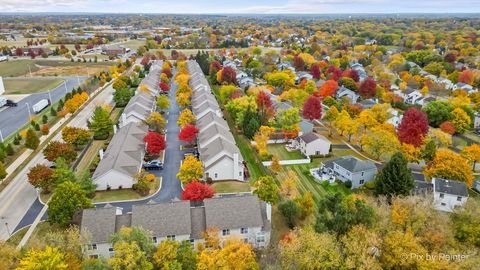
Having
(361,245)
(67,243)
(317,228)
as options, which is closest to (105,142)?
(67,243)

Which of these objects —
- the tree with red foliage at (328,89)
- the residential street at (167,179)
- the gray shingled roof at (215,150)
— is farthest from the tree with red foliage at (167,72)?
the gray shingled roof at (215,150)

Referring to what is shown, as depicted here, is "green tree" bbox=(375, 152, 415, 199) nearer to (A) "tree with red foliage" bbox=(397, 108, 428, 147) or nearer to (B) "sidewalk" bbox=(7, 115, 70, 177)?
(A) "tree with red foliage" bbox=(397, 108, 428, 147)

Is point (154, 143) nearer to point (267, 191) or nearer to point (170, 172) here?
point (170, 172)

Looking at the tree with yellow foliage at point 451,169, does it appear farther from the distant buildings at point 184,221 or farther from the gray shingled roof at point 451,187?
the distant buildings at point 184,221

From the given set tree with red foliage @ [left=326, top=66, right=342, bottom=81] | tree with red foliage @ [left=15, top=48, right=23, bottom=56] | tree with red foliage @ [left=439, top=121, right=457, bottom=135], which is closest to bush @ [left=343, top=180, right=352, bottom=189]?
tree with red foliage @ [left=439, top=121, right=457, bottom=135]

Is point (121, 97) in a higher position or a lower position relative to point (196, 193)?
higher

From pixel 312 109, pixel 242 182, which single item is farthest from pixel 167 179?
pixel 312 109
